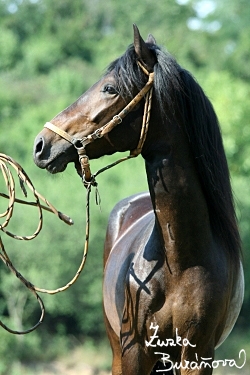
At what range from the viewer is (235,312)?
187 inches

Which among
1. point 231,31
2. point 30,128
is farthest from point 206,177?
point 231,31

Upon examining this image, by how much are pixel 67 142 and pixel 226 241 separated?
3.80 feet

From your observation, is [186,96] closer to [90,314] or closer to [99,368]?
[99,368]

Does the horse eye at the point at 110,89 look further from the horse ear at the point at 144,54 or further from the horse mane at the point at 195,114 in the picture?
the horse ear at the point at 144,54

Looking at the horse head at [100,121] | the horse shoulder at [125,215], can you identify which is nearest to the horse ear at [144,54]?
the horse head at [100,121]

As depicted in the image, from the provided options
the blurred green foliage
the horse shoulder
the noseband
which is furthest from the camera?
the blurred green foliage

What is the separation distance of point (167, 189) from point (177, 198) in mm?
77

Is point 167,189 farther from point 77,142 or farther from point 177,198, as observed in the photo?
point 77,142

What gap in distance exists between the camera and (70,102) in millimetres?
33031

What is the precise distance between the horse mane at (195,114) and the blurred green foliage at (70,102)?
0.58 metres

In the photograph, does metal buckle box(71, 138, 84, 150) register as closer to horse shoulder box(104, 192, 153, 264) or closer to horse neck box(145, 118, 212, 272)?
horse neck box(145, 118, 212, 272)

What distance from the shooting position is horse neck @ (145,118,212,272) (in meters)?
4.13

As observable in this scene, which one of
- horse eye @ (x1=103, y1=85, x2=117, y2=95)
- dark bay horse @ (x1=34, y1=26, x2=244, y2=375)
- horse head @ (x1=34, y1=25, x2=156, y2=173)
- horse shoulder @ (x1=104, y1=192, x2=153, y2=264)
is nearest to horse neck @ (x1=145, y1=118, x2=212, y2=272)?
dark bay horse @ (x1=34, y1=26, x2=244, y2=375)

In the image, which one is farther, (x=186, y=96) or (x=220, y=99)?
(x=220, y=99)
